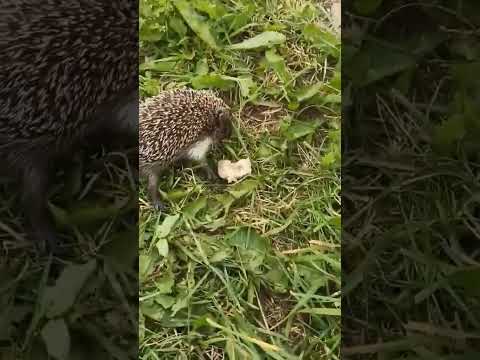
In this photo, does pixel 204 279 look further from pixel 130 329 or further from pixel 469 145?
pixel 469 145

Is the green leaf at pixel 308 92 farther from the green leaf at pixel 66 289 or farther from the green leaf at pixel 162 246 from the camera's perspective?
the green leaf at pixel 66 289

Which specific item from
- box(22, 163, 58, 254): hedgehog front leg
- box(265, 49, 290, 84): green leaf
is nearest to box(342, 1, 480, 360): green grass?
box(265, 49, 290, 84): green leaf

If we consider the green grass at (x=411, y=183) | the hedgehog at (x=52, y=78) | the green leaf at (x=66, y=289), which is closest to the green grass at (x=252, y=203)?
the green grass at (x=411, y=183)

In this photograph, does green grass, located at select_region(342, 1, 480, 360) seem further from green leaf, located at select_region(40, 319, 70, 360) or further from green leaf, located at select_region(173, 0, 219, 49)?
green leaf, located at select_region(40, 319, 70, 360)

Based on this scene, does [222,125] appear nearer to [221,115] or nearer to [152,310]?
[221,115]

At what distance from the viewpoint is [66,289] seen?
8.95 ft

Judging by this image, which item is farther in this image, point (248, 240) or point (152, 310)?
point (248, 240)

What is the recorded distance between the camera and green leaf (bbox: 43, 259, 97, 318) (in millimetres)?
Answer: 2682

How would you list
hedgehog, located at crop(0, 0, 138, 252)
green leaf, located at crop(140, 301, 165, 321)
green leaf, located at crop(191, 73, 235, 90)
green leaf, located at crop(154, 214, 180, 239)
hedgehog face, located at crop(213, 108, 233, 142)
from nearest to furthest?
hedgehog, located at crop(0, 0, 138, 252) → green leaf, located at crop(140, 301, 165, 321) → green leaf, located at crop(154, 214, 180, 239) → hedgehog face, located at crop(213, 108, 233, 142) → green leaf, located at crop(191, 73, 235, 90)

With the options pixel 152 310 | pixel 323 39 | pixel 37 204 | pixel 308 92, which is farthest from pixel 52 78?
pixel 323 39

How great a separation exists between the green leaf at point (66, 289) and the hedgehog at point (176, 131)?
0.41 m

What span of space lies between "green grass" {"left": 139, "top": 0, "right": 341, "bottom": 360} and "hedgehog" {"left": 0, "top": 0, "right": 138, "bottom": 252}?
37cm

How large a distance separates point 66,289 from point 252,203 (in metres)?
0.85

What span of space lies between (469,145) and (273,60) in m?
0.94
